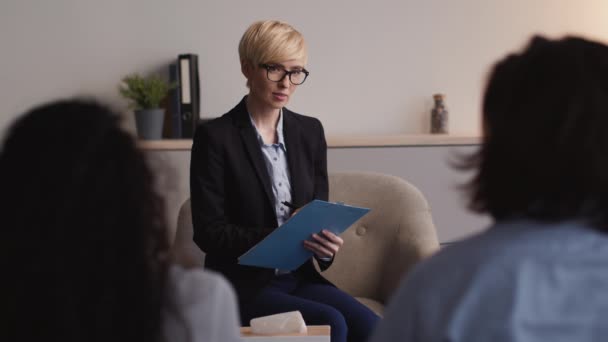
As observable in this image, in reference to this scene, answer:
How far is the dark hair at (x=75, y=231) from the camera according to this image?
105cm

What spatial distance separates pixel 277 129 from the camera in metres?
2.81

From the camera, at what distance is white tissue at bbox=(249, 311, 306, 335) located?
215 cm

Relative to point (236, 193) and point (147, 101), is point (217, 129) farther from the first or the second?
point (147, 101)

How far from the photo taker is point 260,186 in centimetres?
267

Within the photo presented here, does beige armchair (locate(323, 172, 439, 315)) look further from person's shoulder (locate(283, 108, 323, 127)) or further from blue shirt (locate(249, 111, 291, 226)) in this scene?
blue shirt (locate(249, 111, 291, 226))

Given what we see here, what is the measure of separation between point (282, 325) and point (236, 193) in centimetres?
64

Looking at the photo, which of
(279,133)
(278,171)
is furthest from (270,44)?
(278,171)

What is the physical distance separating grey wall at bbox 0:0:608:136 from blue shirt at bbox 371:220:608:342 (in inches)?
125

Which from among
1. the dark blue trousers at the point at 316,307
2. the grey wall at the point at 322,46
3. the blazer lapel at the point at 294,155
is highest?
the grey wall at the point at 322,46

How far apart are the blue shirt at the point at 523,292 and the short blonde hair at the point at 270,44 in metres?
1.65

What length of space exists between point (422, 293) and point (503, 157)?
0.22 metres

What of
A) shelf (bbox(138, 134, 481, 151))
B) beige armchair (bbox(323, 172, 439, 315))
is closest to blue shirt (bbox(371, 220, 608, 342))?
beige armchair (bbox(323, 172, 439, 315))

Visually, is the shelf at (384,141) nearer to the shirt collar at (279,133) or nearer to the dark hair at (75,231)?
the shirt collar at (279,133)

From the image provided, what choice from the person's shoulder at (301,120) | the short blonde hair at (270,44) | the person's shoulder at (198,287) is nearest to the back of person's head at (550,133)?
the person's shoulder at (198,287)
